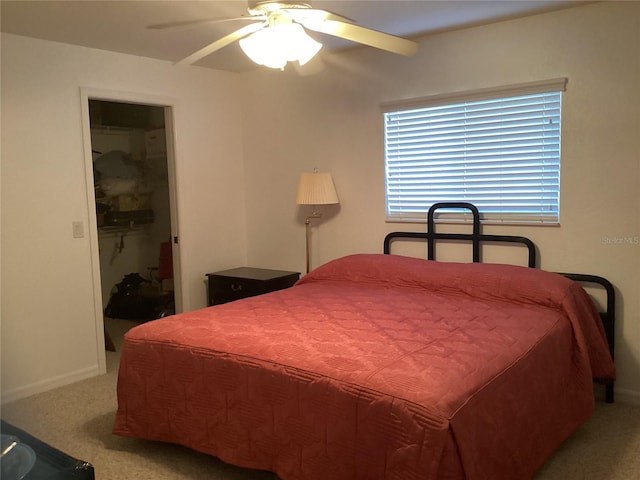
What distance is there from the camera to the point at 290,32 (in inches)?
92.0

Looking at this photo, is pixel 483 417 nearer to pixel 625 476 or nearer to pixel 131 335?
pixel 625 476

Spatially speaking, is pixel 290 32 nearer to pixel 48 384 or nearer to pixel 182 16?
pixel 182 16

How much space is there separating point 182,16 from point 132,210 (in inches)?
108

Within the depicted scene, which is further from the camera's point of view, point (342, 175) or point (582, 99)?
point (342, 175)

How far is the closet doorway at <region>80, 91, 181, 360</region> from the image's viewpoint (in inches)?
204

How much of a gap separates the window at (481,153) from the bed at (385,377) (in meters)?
0.37

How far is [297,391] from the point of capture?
2072 mm

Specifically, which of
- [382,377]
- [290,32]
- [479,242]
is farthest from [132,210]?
[382,377]

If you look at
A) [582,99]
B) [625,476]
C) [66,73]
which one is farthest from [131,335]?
[582,99]

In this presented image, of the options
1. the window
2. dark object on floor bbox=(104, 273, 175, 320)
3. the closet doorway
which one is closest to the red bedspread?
the window

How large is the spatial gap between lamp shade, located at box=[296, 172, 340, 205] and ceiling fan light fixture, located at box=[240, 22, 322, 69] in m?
1.53

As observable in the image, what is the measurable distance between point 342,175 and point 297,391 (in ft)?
7.65

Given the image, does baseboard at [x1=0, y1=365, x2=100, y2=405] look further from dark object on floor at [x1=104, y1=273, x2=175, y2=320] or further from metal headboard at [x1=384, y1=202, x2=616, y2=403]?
metal headboard at [x1=384, y1=202, x2=616, y2=403]

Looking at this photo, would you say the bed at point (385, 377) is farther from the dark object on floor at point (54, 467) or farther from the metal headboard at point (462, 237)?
the dark object on floor at point (54, 467)
